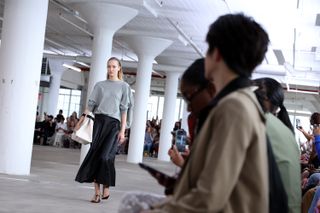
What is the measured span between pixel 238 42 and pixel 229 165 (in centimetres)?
43

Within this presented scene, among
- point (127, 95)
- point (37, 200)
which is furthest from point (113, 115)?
point (37, 200)

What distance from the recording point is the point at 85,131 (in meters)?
7.57

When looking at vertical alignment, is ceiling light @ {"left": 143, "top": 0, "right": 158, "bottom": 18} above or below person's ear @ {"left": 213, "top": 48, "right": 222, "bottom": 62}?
above

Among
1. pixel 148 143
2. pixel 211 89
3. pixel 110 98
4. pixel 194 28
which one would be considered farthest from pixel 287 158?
pixel 148 143

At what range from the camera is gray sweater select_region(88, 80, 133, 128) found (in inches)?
292

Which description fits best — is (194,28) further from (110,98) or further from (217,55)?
(217,55)

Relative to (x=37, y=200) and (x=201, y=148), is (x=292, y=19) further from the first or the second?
(x=201, y=148)

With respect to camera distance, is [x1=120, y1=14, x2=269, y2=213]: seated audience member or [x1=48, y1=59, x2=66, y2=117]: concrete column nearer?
[x1=120, y1=14, x2=269, y2=213]: seated audience member

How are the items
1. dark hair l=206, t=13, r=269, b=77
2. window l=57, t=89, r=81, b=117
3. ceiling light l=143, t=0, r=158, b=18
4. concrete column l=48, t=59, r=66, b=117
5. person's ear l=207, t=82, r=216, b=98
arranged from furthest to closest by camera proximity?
window l=57, t=89, r=81, b=117
concrete column l=48, t=59, r=66, b=117
ceiling light l=143, t=0, r=158, b=18
person's ear l=207, t=82, r=216, b=98
dark hair l=206, t=13, r=269, b=77

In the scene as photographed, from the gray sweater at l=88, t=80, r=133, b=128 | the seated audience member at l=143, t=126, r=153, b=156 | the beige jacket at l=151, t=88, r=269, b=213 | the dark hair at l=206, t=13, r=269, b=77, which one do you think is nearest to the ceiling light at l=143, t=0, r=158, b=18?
the gray sweater at l=88, t=80, r=133, b=128

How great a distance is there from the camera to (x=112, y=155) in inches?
301

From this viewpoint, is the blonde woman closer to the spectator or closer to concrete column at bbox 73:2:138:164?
the spectator

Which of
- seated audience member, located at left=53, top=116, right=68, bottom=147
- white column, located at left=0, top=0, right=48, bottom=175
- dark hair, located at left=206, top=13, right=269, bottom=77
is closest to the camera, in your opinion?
dark hair, located at left=206, top=13, right=269, bottom=77

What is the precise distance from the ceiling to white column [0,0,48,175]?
3160mm
